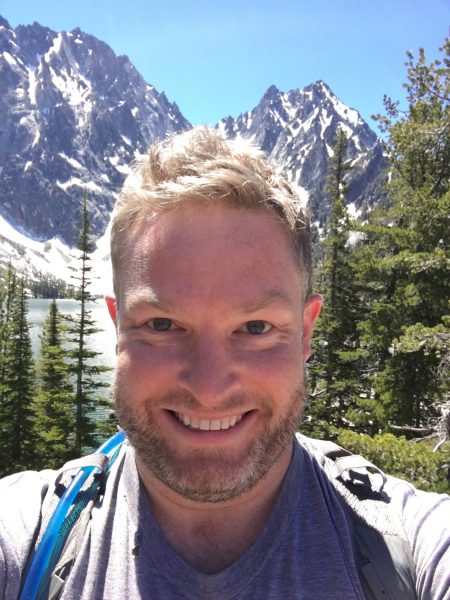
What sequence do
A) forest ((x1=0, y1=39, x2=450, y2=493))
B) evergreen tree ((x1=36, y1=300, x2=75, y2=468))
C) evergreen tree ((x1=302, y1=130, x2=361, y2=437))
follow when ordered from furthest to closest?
1. evergreen tree ((x1=36, y1=300, x2=75, y2=468))
2. evergreen tree ((x1=302, y1=130, x2=361, y2=437))
3. forest ((x1=0, y1=39, x2=450, y2=493))

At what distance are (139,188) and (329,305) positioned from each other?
69.0 ft

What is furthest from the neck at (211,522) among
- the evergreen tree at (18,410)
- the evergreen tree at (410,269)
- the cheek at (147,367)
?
the evergreen tree at (18,410)

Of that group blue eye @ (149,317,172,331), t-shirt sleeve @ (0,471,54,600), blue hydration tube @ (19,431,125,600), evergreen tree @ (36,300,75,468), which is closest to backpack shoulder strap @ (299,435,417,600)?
blue eye @ (149,317,172,331)

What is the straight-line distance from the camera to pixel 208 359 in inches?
65.3

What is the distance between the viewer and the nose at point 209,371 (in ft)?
5.35

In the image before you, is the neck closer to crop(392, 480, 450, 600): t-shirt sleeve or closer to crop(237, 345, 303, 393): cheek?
crop(237, 345, 303, 393): cheek

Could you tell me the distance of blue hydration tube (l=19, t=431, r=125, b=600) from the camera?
5.04ft

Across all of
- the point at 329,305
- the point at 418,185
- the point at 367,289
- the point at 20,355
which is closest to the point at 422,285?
the point at 418,185

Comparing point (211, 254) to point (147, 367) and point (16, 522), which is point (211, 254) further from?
point (16, 522)

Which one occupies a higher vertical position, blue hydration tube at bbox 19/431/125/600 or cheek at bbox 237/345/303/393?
cheek at bbox 237/345/303/393

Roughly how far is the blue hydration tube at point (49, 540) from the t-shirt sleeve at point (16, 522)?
6 centimetres

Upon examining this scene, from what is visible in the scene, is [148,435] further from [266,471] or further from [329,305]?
[329,305]

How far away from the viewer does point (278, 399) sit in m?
1.70

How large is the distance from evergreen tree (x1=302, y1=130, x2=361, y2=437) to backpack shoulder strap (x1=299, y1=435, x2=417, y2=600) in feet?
61.5
